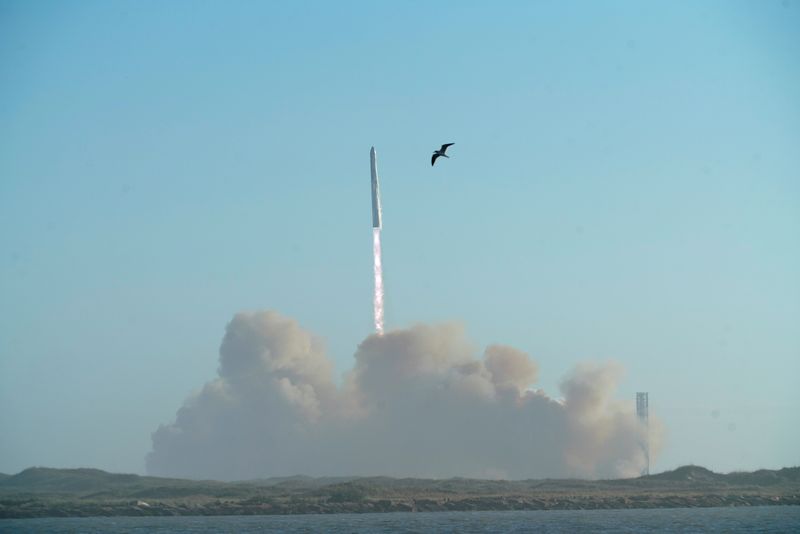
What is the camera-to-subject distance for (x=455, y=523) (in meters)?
163

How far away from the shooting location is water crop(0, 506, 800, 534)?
15062 cm

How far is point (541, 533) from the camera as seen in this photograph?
13988cm

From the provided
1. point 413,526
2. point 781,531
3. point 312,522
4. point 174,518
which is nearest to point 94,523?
point 174,518

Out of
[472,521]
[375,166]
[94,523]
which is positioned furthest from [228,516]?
[375,166]

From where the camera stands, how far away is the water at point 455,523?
150625 mm

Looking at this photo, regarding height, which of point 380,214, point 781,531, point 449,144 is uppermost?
point 380,214

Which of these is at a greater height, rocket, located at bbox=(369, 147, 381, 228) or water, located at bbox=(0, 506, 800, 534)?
rocket, located at bbox=(369, 147, 381, 228)

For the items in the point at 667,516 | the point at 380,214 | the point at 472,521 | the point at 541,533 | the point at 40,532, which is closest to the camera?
the point at 541,533

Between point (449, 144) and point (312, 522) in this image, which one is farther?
point (312, 522)

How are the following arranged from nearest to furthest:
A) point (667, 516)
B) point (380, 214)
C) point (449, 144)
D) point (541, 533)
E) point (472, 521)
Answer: point (449, 144) → point (541, 533) → point (472, 521) → point (667, 516) → point (380, 214)

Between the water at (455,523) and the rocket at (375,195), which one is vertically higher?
the rocket at (375,195)

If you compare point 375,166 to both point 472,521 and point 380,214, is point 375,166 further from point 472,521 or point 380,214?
point 472,521

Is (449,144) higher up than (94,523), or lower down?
higher up

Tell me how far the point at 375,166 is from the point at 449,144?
92701 millimetres
